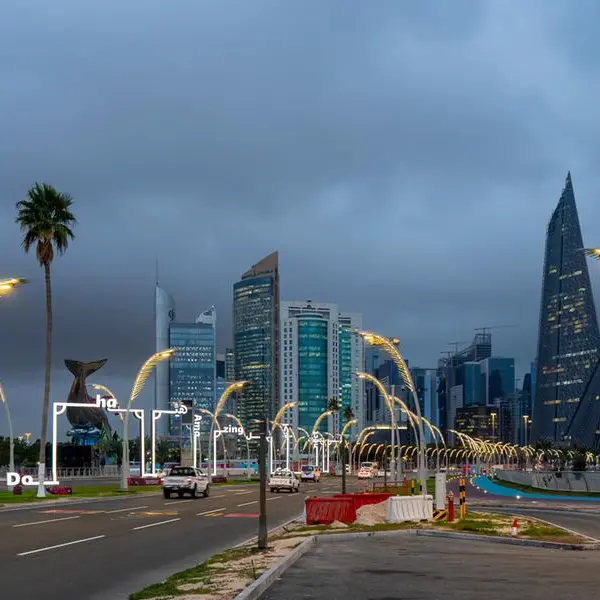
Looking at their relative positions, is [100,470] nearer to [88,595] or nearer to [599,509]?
[599,509]

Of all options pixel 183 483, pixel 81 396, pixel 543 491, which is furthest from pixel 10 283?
pixel 81 396

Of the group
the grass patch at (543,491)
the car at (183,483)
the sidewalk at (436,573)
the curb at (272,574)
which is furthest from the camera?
the grass patch at (543,491)

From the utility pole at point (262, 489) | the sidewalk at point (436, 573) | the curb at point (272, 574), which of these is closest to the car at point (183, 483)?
the sidewalk at point (436, 573)

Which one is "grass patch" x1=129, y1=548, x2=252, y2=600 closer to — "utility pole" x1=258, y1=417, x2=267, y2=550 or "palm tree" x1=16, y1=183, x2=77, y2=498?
"utility pole" x1=258, y1=417, x2=267, y2=550

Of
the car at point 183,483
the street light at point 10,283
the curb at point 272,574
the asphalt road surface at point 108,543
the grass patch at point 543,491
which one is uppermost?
the street light at point 10,283

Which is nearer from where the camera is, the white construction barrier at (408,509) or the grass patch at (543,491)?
the white construction barrier at (408,509)

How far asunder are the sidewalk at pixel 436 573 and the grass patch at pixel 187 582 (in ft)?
3.71

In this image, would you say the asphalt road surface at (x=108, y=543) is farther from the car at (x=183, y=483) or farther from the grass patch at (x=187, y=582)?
the car at (x=183, y=483)

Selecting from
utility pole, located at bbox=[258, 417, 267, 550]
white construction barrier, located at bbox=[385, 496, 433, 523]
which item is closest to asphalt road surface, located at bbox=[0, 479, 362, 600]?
utility pole, located at bbox=[258, 417, 267, 550]

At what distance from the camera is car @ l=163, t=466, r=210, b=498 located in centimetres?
5556

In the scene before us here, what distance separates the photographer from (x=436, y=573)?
58.2 ft

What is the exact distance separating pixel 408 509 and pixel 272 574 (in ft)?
53.1

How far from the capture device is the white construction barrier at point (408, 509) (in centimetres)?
3134

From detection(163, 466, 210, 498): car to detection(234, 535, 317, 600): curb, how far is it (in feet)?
110
